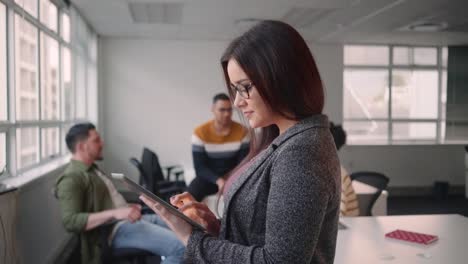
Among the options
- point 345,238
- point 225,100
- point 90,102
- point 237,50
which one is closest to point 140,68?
point 90,102

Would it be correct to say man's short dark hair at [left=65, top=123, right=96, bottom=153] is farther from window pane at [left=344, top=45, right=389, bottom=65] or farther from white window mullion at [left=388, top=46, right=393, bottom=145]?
white window mullion at [left=388, top=46, right=393, bottom=145]

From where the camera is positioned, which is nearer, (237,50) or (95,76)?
(237,50)

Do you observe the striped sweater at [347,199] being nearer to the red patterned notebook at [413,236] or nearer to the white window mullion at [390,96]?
the red patterned notebook at [413,236]

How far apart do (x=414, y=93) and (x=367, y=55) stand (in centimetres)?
114

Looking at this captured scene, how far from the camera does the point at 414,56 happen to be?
734 centimetres

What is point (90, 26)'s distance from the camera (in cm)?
576

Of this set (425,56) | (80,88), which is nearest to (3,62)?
(80,88)

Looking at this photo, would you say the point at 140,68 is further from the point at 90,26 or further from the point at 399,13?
the point at 399,13

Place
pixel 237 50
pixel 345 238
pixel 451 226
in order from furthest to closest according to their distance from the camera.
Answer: pixel 451 226
pixel 345 238
pixel 237 50

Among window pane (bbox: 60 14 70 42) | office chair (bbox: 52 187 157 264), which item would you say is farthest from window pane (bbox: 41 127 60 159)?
office chair (bbox: 52 187 157 264)

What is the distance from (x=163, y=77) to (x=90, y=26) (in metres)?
1.41

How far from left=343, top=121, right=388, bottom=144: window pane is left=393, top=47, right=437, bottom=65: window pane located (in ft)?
3.85

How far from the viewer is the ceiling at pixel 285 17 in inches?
178

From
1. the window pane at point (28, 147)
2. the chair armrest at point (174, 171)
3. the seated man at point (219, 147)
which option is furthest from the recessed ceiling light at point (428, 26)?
the window pane at point (28, 147)
